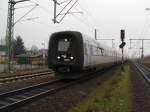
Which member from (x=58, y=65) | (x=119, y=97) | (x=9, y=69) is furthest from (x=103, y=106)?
(x=9, y=69)

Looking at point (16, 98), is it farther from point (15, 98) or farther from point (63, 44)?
point (63, 44)

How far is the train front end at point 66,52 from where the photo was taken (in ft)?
58.9

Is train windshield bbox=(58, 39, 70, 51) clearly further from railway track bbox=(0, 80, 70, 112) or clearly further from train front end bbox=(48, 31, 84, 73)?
railway track bbox=(0, 80, 70, 112)

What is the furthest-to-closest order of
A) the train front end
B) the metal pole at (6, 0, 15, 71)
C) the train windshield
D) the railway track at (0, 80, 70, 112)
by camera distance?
the metal pole at (6, 0, 15, 71) → the train windshield → the train front end → the railway track at (0, 80, 70, 112)

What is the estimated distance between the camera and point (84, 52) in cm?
1847

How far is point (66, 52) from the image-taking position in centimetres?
1844

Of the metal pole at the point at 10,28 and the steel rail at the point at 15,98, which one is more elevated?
the metal pole at the point at 10,28

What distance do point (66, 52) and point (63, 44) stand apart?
0.57 metres

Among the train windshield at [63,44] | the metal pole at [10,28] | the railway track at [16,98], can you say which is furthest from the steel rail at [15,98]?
the metal pole at [10,28]

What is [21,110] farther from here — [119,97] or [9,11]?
[9,11]

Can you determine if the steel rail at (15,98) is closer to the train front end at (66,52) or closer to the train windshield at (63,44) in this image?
the train front end at (66,52)

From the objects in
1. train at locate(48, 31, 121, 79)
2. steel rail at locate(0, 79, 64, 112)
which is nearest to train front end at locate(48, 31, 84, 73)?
train at locate(48, 31, 121, 79)

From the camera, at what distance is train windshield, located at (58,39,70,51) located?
61.0 ft

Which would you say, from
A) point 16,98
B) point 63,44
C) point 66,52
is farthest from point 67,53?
point 16,98
